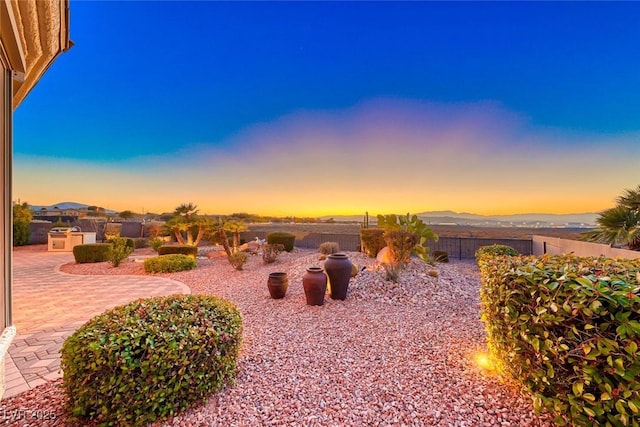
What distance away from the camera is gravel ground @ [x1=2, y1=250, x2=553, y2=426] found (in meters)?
2.00

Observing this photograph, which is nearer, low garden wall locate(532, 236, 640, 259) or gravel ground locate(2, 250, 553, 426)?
gravel ground locate(2, 250, 553, 426)

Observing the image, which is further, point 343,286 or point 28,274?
point 28,274

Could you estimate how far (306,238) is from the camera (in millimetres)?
15641

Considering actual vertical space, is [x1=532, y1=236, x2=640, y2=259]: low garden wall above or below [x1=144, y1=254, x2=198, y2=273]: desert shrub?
above

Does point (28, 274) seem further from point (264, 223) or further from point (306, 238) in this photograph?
point (264, 223)

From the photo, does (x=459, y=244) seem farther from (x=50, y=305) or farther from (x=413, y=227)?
(x=50, y=305)

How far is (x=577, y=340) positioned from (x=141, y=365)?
9.55 ft

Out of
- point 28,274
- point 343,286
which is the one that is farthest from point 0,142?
point 28,274

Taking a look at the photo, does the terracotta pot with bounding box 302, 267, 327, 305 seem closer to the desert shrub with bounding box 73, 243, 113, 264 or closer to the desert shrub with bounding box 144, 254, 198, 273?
the desert shrub with bounding box 144, 254, 198, 273

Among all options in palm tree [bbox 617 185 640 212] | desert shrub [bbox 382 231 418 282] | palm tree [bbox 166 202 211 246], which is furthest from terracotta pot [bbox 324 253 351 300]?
palm tree [bbox 166 202 211 246]

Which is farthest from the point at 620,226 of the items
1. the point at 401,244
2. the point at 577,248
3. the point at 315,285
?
the point at 315,285

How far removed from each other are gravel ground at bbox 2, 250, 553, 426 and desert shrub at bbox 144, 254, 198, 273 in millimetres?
4613

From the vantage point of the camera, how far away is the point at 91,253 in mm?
9375

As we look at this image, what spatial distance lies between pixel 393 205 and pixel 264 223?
15150 millimetres
